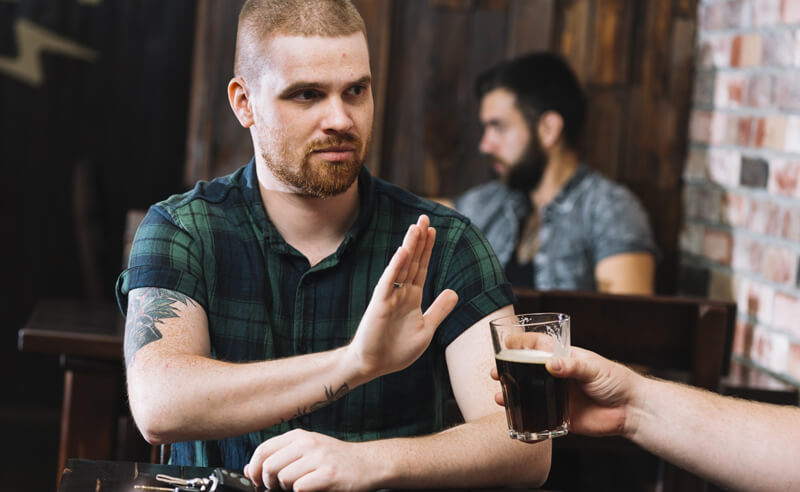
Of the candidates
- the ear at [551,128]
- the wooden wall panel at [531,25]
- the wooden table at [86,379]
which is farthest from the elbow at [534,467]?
the wooden wall panel at [531,25]

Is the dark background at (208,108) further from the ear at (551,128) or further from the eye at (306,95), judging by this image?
the eye at (306,95)

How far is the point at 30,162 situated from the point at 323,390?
2.72 meters

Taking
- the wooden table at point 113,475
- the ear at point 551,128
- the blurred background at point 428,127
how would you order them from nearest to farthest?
1. the wooden table at point 113,475
2. the blurred background at point 428,127
3. the ear at point 551,128

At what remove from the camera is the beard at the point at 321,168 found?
147 cm

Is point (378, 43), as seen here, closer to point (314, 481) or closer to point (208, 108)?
point (208, 108)

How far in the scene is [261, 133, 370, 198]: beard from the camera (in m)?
1.47

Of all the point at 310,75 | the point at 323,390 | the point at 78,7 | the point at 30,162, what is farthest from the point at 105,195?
the point at 323,390

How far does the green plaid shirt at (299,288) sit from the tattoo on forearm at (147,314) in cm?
3

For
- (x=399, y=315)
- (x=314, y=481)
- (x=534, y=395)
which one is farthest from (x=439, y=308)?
(x=314, y=481)

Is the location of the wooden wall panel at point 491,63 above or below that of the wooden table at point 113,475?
above

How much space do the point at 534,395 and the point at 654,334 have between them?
2.83 feet

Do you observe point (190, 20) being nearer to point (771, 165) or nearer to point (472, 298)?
point (771, 165)

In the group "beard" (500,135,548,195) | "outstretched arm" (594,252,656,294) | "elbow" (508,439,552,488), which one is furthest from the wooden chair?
"beard" (500,135,548,195)

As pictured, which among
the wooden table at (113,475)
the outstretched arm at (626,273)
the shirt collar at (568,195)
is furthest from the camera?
the shirt collar at (568,195)
